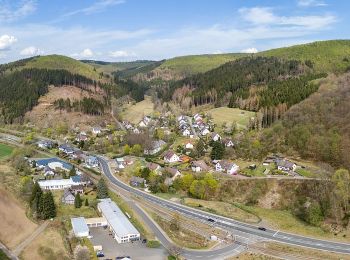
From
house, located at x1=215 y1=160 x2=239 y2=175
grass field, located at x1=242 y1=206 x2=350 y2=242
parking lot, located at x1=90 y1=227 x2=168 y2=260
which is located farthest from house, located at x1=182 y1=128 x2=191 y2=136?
parking lot, located at x1=90 y1=227 x2=168 y2=260

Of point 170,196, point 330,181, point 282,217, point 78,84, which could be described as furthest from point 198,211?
point 78,84

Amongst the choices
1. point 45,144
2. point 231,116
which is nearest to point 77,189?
point 45,144

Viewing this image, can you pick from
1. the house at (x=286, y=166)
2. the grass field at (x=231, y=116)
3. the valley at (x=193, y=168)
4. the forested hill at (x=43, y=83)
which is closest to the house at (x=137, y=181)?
the valley at (x=193, y=168)

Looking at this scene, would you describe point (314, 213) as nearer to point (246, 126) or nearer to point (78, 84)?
point (246, 126)

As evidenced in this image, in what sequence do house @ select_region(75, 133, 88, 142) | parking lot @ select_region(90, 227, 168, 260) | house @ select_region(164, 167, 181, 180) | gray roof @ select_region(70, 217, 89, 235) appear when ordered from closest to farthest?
parking lot @ select_region(90, 227, 168, 260)
gray roof @ select_region(70, 217, 89, 235)
house @ select_region(164, 167, 181, 180)
house @ select_region(75, 133, 88, 142)

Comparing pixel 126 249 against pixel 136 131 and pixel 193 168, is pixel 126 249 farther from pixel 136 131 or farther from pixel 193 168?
pixel 136 131

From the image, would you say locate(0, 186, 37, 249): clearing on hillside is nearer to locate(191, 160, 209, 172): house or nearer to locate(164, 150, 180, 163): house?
locate(191, 160, 209, 172): house

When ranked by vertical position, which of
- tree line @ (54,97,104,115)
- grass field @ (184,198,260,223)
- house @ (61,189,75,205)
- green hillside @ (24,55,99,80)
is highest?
green hillside @ (24,55,99,80)
